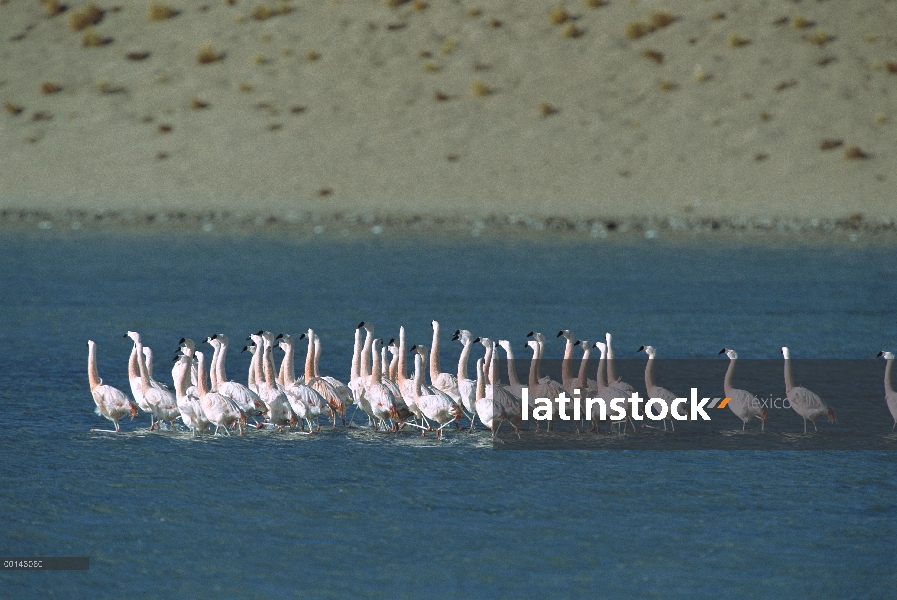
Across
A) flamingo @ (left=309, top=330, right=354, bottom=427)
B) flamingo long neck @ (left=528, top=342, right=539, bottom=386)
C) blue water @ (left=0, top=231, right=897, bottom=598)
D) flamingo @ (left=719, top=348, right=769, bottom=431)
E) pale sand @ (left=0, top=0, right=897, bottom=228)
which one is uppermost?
pale sand @ (left=0, top=0, right=897, bottom=228)

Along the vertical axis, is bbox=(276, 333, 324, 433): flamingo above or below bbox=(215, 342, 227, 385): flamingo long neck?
below

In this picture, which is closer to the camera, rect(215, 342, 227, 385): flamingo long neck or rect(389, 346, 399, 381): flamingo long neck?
rect(215, 342, 227, 385): flamingo long neck

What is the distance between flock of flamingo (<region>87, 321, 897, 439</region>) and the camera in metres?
15.2

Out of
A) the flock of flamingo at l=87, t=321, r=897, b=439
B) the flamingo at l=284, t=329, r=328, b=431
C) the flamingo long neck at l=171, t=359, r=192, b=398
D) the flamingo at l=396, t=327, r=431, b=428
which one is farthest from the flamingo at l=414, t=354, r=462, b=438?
the flamingo long neck at l=171, t=359, r=192, b=398

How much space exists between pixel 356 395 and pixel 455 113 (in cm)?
4183

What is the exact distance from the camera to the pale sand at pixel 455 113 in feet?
167

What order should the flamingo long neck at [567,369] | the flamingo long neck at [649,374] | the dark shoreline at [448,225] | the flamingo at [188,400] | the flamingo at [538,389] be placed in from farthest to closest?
1. the dark shoreline at [448,225]
2. the flamingo long neck at [567,369]
3. the flamingo long neck at [649,374]
4. the flamingo at [538,389]
5. the flamingo at [188,400]

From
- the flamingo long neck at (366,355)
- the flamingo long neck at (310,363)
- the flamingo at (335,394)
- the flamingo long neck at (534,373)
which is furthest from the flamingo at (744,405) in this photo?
the flamingo long neck at (310,363)

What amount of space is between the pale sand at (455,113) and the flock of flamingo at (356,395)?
1274 inches

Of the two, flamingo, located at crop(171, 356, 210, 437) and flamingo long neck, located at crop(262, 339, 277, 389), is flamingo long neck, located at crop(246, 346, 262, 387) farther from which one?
flamingo, located at crop(171, 356, 210, 437)

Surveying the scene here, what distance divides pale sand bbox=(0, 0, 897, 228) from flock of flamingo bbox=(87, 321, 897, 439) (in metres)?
32.4

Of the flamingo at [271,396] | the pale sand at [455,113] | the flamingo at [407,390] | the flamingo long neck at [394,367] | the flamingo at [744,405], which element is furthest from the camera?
the pale sand at [455,113]

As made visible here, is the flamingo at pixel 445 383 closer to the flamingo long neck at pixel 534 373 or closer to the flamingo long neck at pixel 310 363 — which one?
the flamingo long neck at pixel 534 373

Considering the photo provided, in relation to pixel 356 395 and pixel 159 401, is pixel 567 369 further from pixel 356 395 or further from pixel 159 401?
pixel 159 401
